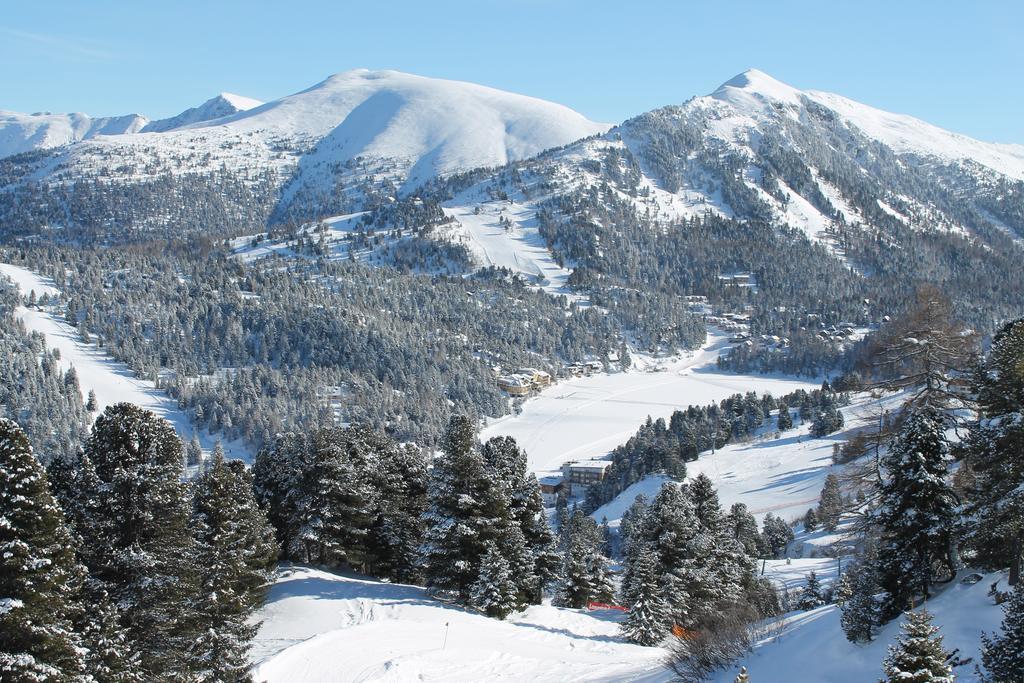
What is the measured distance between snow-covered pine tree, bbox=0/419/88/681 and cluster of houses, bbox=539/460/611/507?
8188cm

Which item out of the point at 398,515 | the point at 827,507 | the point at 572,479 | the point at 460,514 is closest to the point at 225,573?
the point at 460,514

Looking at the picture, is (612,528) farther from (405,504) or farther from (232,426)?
(232,426)

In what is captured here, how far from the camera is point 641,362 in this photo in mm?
182625

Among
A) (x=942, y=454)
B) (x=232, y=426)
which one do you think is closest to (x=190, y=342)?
(x=232, y=426)

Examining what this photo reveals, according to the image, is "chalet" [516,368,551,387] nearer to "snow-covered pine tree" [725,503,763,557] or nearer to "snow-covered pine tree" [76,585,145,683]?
"snow-covered pine tree" [725,503,763,557]

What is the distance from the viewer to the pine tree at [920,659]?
11.4 m

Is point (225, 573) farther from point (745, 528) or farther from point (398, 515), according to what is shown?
point (745, 528)

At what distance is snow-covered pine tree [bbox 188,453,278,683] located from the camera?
25.5 meters

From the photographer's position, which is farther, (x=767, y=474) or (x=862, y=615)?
(x=767, y=474)

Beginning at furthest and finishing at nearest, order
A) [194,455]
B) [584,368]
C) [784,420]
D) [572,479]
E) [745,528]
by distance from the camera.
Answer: [584,368], [194,455], [784,420], [572,479], [745,528]

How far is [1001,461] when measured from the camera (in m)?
18.4

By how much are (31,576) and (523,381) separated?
137294 millimetres

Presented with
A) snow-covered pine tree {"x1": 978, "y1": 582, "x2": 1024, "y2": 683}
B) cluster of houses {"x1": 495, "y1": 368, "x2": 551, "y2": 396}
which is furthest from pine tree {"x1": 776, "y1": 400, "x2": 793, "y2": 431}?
snow-covered pine tree {"x1": 978, "y1": 582, "x2": 1024, "y2": 683}

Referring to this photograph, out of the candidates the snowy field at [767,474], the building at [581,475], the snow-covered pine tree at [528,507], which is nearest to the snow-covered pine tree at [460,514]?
the snow-covered pine tree at [528,507]
